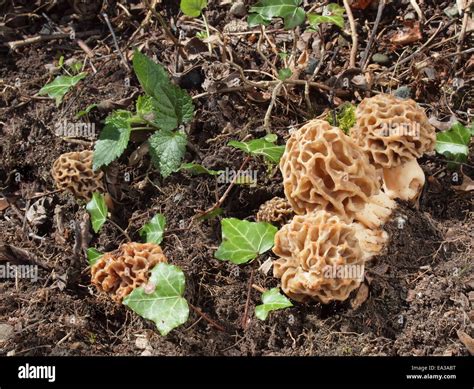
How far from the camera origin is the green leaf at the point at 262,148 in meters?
4.66

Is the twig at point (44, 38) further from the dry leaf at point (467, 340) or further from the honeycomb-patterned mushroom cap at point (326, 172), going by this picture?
the dry leaf at point (467, 340)

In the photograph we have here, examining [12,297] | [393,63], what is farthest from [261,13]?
[12,297]

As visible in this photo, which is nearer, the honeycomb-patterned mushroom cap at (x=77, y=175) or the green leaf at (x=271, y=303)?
the green leaf at (x=271, y=303)

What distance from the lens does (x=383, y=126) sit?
4.34 m

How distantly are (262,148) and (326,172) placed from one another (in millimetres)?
695

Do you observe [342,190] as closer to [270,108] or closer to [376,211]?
[376,211]

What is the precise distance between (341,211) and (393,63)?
1.82m

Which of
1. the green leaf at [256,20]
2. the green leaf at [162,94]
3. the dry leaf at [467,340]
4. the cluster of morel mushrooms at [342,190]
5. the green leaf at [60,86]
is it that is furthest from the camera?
the green leaf at [60,86]

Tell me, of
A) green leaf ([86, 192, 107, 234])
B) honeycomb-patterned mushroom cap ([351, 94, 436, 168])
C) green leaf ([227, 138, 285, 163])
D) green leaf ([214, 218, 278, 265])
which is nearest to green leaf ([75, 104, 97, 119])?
green leaf ([86, 192, 107, 234])

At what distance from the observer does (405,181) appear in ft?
14.8

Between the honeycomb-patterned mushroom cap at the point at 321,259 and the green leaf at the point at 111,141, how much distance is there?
1.42 meters

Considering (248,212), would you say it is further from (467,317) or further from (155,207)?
(467,317)

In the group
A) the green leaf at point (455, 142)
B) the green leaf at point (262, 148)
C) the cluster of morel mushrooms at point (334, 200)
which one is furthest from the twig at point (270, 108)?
the green leaf at point (455, 142)

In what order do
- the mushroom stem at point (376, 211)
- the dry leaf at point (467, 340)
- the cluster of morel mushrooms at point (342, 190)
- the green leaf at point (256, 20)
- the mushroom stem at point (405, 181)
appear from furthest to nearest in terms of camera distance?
the green leaf at point (256, 20)
the mushroom stem at point (405, 181)
the mushroom stem at point (376, 211)
the cluster of morel mushrooms at point (342, 190)
the dry leaf at point (467, 340)
